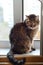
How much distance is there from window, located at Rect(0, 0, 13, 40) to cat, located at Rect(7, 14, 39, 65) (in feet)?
Result: 0.55

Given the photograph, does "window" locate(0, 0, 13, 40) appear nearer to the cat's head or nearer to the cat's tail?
the cat's head

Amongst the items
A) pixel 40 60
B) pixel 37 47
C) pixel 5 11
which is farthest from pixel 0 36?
pixel 40 60

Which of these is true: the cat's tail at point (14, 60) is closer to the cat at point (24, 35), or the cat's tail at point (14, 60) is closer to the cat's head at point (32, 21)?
the cat at point (24, 35)

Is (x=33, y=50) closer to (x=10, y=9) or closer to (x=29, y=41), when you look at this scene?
(x=29, y=41)

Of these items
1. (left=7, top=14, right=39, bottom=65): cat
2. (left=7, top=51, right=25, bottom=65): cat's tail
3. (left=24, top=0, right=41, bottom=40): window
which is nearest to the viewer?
(left=7, top=51, right=25, bottom=65): cat's tail

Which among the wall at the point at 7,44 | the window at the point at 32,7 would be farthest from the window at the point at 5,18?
the window at the point at 32,7

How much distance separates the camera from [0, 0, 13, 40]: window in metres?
1.99

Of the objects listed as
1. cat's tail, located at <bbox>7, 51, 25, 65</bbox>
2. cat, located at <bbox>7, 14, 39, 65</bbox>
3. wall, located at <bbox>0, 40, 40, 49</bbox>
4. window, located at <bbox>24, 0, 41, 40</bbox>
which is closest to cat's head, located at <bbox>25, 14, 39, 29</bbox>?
cat, located at <bbox>7, 14, 39, 65</bbox>

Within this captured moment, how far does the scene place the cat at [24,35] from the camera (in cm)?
182

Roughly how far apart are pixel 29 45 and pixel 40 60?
20cm

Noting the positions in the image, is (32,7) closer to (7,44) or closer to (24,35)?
(24,35)

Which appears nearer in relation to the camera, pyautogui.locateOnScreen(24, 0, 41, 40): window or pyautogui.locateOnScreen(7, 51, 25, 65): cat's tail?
pyautogui.locateOnScreen(7, 51, 25, 65): cat's tail

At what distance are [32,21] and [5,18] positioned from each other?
0.35 metres

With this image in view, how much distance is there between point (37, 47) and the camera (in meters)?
2.04
